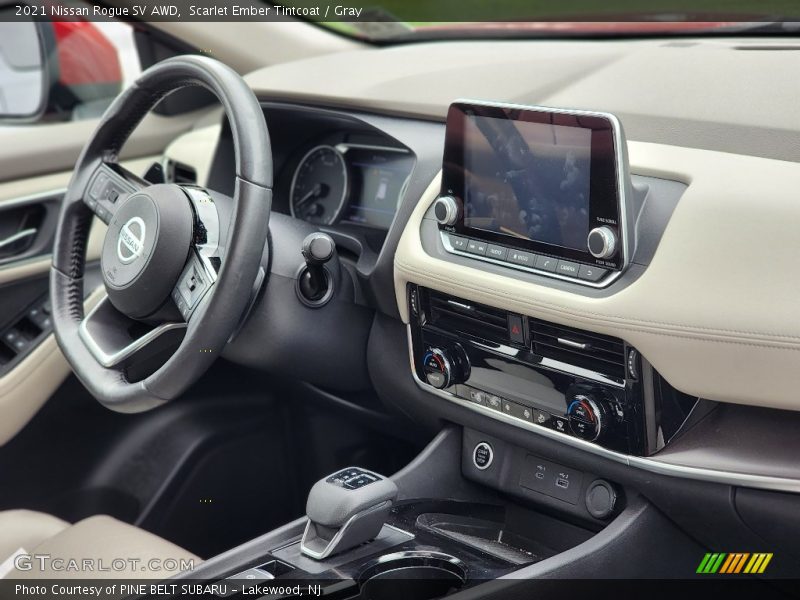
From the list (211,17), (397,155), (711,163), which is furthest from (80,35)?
(711,163)

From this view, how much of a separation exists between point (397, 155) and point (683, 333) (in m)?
0.73

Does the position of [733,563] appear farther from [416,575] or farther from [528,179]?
[528,179]

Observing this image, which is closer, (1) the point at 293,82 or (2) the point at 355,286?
(2) the point at 355,286

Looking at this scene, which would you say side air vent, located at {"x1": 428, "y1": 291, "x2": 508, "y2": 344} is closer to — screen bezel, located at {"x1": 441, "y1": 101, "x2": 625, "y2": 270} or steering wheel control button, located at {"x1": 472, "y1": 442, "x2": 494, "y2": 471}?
screen bezel, located at {"x1": 441, "y1": 101, "x2": 625, "y2": 270}

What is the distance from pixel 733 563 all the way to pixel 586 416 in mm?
300

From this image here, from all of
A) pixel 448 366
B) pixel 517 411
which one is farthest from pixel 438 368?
pixel 517 411

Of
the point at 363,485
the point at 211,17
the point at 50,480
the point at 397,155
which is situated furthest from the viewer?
the point at 211,17

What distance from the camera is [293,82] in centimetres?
188

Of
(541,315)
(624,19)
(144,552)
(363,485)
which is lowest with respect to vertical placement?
(144,552)

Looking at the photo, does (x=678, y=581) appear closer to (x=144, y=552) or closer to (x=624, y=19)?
(x=144, y=552)

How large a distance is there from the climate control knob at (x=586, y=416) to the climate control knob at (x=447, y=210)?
30cm

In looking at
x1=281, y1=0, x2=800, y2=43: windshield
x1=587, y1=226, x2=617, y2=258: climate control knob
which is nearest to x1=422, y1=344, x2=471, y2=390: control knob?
x1=587, y1=226, x2=617, y2=258: climate control knob

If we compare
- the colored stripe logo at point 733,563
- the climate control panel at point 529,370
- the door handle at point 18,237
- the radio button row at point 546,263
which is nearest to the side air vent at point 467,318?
the climate control panel at point 529,370

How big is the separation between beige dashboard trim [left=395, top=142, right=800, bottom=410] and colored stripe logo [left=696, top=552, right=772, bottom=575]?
0.28 m
